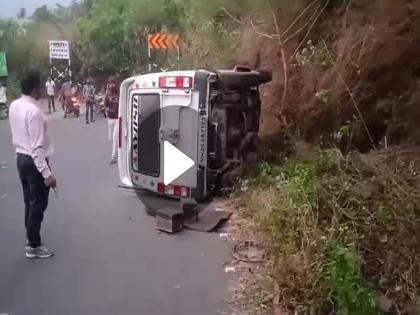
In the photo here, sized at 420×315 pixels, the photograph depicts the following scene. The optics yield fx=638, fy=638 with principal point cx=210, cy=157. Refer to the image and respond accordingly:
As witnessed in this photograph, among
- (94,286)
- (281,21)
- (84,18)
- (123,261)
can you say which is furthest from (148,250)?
(84,18)

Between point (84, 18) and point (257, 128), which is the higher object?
point (84, 18)

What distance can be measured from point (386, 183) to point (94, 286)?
250 cm

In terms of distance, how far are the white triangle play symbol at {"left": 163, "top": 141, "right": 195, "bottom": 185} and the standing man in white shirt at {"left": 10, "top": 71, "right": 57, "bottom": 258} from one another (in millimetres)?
2098

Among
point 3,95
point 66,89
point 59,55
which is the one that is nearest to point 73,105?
point 66,89

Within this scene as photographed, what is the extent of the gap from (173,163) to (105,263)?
2015 millimetres

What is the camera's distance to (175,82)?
7.44 metres

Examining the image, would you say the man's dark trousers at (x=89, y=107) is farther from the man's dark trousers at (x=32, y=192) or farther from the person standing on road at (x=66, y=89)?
the man's dark trousers at (x=32, y=192)

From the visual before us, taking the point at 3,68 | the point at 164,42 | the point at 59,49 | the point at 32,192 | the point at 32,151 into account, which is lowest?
the point at 32,192

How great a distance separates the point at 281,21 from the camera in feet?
31.3

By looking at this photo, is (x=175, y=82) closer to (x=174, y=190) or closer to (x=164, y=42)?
(x=174, y=190)

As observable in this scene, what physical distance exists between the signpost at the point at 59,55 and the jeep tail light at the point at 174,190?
7.58 metres

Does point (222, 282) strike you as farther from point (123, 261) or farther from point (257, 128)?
point (257, 128)

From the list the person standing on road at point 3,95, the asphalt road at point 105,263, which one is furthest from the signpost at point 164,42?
the asphalt road at point 105,263

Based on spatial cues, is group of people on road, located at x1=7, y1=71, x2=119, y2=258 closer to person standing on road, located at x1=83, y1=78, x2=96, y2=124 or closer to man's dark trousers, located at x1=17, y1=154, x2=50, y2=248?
man's dark trousers, located at x1=17, y1=154, x2=50, y2=248
